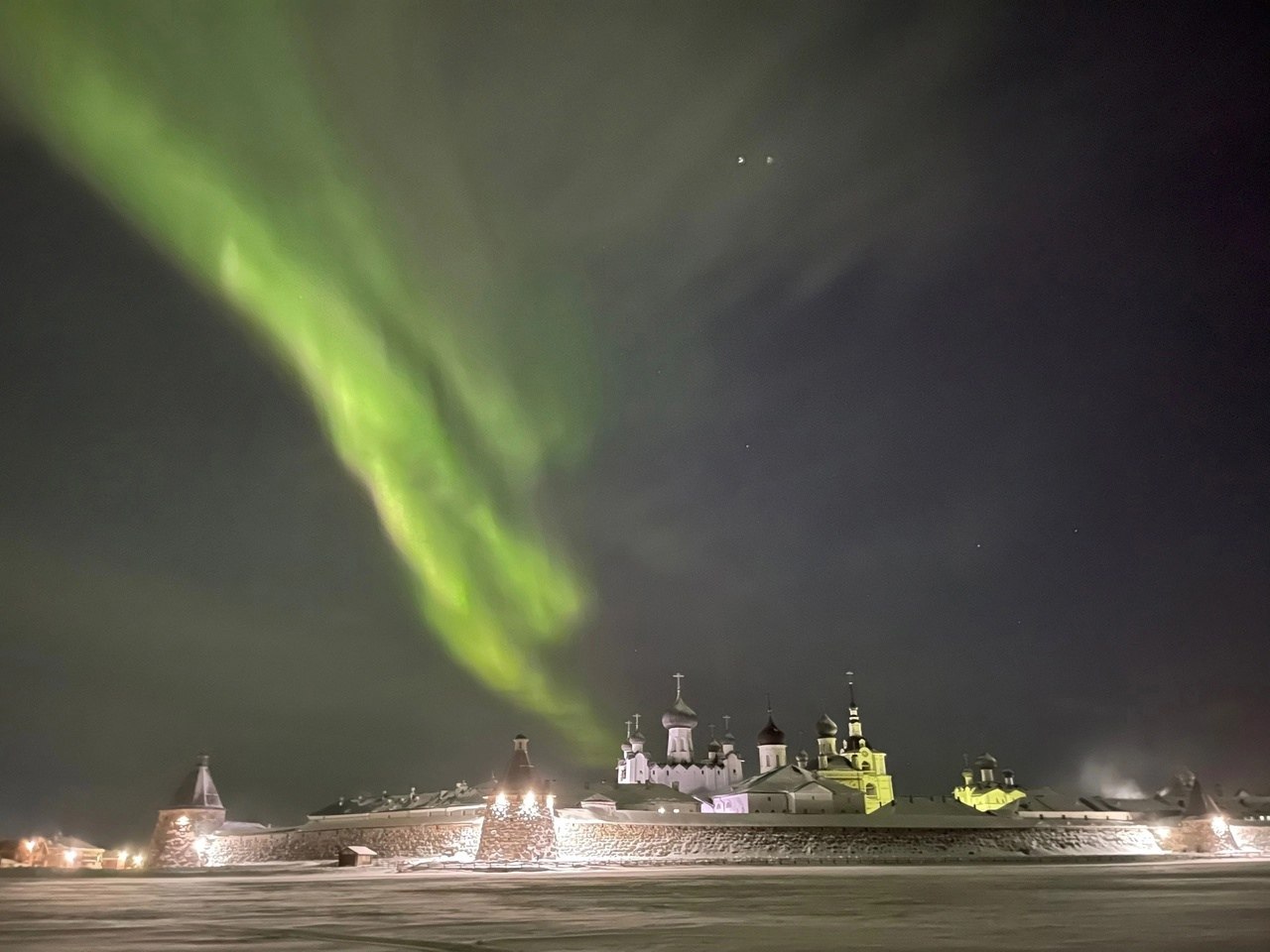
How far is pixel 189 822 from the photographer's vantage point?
209 ft

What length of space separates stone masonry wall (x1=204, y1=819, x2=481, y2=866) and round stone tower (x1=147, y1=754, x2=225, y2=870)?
49.4 inches

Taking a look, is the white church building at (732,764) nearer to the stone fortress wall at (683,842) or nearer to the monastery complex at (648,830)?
the monastery complex at (648,830)

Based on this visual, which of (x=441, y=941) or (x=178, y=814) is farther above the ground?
(x=178, y=814)

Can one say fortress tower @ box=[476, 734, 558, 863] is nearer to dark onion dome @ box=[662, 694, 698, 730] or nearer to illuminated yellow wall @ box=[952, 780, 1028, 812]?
dark onion dome @ box=[662, 694, 698, 730]

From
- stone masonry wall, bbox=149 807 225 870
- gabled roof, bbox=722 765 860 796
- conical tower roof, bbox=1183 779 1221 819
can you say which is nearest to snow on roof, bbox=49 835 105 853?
stone masonry wall, bbox=149 807 225 870

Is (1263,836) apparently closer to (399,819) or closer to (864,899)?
(399,819)

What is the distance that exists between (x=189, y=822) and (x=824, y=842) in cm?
4703

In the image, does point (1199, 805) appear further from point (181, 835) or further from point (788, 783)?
point (181, 835)

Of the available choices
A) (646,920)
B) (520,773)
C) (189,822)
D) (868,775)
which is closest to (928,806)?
(868,775)

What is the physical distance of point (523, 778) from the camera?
48.2 m

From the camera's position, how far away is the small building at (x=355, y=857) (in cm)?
4806

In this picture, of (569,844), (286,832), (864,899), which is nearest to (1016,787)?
(569,844)

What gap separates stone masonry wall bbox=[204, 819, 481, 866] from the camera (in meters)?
52.6

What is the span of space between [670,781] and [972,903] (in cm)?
8587
